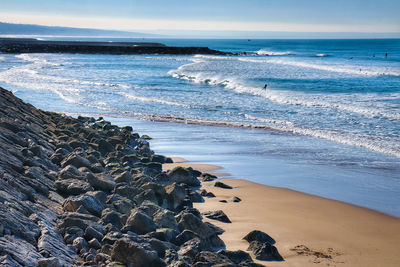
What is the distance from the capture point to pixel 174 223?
551 cm

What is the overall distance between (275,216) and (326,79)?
28.1 meters

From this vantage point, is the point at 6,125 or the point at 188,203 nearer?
the point at 188,203

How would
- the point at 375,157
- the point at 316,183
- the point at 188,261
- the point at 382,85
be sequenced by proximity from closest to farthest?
the point at 188,261
the point at 316,183
the point at 375,157
the point at 382,85

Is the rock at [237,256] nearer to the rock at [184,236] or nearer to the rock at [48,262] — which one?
the rock at [184,236]

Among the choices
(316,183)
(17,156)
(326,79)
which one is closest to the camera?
(17,156)

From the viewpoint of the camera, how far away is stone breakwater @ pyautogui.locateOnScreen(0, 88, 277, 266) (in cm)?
407

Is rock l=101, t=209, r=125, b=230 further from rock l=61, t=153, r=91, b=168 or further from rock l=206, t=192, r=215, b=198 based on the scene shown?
rock l=206, t=192, r=215, b=198

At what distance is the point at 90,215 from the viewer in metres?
4.99

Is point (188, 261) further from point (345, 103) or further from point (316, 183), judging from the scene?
point (345, 103)

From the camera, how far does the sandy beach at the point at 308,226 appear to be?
5555 millimetres

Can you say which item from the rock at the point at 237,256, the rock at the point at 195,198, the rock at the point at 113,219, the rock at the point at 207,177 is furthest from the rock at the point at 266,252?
the rock at the point at 207,177

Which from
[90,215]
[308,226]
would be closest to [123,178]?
[90,215]

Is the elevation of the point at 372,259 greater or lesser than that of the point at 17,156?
lesser

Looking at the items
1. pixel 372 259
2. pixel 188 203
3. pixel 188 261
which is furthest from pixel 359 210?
pixel 188 261
